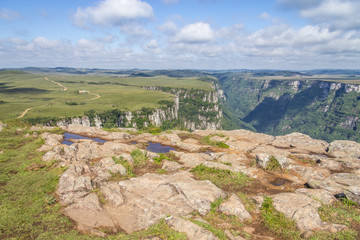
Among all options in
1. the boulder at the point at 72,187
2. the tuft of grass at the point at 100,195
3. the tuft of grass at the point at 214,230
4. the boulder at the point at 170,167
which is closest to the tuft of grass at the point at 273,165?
the boulder at the point at 170,167

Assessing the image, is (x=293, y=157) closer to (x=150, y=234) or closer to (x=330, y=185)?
(x=330, y=185)

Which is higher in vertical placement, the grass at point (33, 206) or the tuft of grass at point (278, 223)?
the grass at point (33, 206)

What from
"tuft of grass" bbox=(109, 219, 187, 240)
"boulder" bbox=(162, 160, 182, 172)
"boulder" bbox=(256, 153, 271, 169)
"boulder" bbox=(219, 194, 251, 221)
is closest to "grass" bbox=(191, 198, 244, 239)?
"boulder" bbox=(219, 194, 251, 221)

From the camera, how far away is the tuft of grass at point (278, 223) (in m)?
17.4

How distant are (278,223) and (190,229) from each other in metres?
8.86

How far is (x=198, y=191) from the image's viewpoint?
22375mm

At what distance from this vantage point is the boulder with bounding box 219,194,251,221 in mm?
19641

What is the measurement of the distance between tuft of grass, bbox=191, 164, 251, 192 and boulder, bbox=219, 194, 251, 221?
187 inches

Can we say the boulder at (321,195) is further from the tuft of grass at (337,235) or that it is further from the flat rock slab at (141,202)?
the flat rock slab at (141,202)

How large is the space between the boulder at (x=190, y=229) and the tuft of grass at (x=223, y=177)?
10.7 meters

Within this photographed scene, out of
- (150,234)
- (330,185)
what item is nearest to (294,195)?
(330,185)

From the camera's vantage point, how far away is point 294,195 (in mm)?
22438

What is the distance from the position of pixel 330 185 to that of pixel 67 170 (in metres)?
35.1

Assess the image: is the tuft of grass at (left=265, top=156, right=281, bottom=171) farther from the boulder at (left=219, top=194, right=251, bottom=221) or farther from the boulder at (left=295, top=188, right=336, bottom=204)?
the boulder at (left=219, top=194, right=251, bottom=221)
